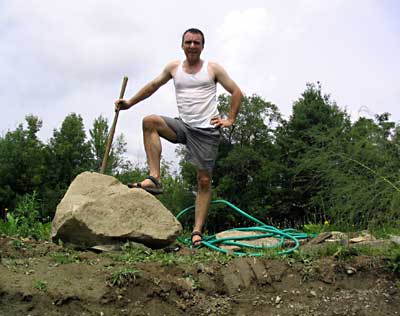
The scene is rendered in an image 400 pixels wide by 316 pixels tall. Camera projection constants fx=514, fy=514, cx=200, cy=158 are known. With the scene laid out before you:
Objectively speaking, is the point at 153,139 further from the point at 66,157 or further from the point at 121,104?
the point at 66,157

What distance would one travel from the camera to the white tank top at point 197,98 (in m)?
4.88

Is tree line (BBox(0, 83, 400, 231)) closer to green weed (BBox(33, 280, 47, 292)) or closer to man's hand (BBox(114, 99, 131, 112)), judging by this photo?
man's hand (BBox(114, 99, 131, 112))

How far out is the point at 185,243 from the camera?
521cm

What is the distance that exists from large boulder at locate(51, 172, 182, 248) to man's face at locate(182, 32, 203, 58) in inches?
55.1

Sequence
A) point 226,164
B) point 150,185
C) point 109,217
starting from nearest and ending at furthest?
1. point 109,217
2. point 150,185
3. point 226,164

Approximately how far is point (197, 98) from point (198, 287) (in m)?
1.94

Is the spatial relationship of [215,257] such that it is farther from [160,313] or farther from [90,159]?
[90,159]

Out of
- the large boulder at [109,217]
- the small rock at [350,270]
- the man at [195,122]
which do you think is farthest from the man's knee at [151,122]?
the small rock at [350,270]

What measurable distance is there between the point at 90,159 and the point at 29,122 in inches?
197

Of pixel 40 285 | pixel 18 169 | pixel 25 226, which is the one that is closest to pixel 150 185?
pixel 25 226

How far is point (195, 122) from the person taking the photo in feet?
16.0

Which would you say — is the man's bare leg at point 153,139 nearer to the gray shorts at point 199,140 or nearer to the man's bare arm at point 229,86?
the gray shorts at point 199,140

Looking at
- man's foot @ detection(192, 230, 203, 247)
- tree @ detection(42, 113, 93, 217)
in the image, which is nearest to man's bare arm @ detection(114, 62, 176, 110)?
man's foot @ detection(192, 230, 203, 247)

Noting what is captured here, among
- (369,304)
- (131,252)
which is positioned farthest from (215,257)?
(369,304)
